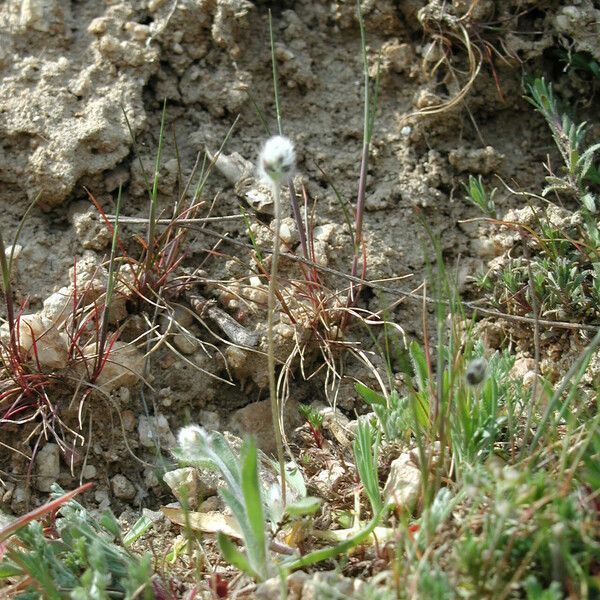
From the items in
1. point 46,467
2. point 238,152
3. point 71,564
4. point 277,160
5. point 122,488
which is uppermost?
point 277,160

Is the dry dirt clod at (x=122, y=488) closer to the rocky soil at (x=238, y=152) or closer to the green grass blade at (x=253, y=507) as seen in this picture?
the rocky soil at (x=238, y=152)

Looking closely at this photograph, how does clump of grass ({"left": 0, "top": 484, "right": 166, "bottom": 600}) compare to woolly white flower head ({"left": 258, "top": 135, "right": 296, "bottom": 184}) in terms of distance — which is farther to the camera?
woolly white flower head ({"left": 258, "top": 135, "right": 296, "bottom": 184})

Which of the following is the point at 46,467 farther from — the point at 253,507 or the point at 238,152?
the point at 238,152

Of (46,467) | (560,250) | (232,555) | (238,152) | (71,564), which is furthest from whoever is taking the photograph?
(238,152)

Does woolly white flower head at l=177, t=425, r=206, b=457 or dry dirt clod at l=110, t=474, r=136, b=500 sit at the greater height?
woolly white flower head at l=177, t=425, r=206, b=457

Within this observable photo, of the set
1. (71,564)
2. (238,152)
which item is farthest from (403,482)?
(238,152)

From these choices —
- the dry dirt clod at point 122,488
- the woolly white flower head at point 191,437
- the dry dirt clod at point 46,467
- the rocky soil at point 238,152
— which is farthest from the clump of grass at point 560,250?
the dry dirt clod at point 46,467

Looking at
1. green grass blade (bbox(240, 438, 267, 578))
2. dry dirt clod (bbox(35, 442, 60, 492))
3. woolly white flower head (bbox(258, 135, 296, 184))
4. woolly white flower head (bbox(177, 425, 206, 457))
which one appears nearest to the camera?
green grass blade (bbox(240, 438, 267, 578))

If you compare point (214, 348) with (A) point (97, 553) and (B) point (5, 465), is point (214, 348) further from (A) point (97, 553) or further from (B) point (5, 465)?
(A) point (97, 553)

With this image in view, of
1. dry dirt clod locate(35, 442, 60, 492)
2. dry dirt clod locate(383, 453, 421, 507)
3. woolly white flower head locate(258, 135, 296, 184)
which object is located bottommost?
dry dirt clod locate(35, 442, 60, 492)

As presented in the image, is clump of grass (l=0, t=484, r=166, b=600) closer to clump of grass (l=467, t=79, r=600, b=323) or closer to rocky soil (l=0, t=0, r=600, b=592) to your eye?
rocky soil (l=0, t=0, r=600, b=592)

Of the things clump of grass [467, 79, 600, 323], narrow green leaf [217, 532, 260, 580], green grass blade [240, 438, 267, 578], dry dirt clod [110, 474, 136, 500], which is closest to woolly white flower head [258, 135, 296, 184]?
green grass blade [240, 438, 267, 578]
